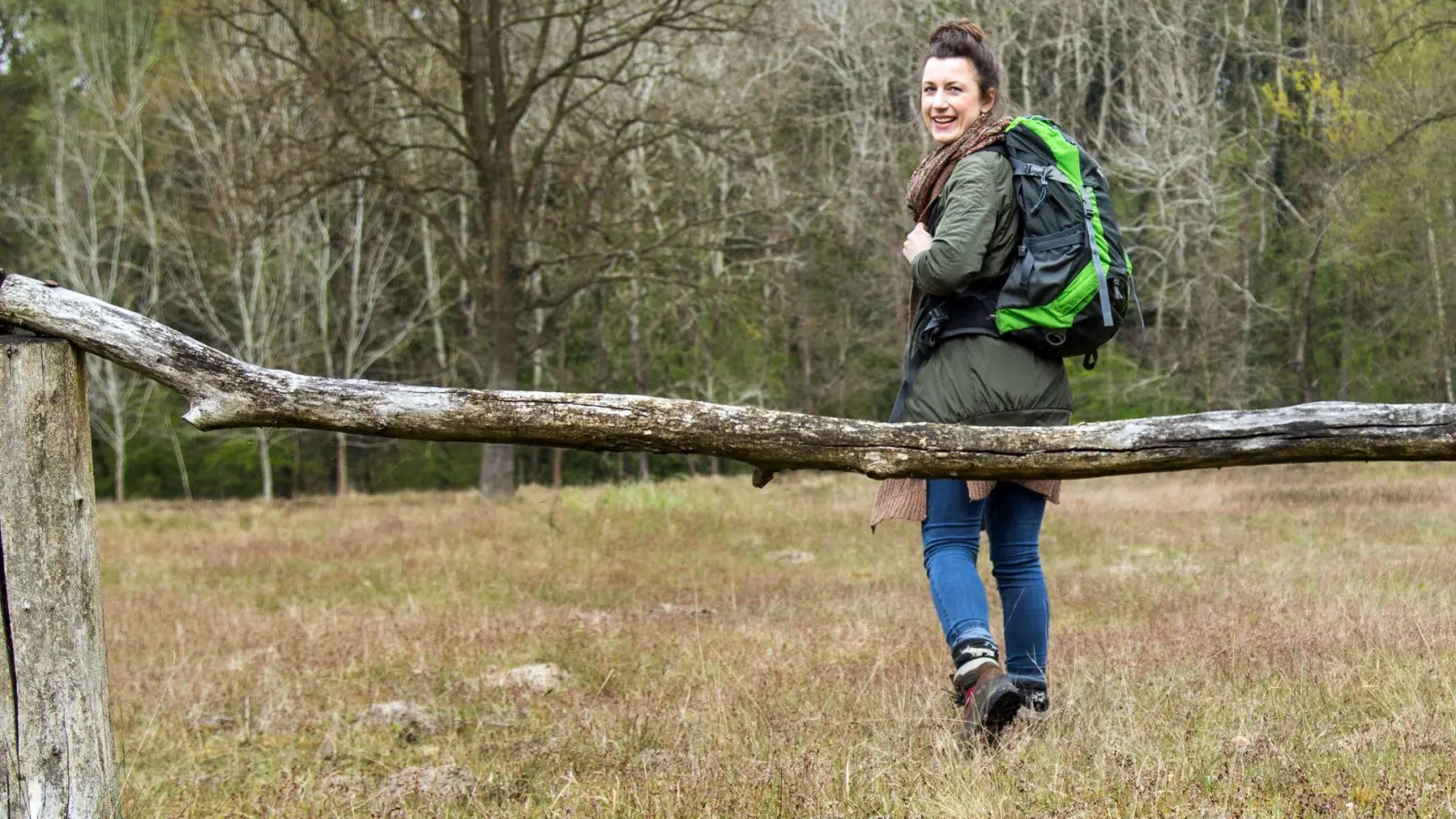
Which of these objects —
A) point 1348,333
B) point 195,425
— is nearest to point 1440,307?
point 1348,333

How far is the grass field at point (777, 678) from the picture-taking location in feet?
10.0

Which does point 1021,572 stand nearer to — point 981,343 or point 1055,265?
point 981,343

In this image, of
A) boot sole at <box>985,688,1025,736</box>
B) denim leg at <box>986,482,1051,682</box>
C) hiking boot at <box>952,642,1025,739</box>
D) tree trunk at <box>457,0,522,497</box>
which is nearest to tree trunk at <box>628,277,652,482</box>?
tree trunk at <box>457,0,522,497</box>

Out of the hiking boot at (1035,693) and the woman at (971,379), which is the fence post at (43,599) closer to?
the woman at (971,379)

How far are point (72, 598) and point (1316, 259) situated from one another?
25.8 m

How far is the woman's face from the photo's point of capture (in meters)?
3.64

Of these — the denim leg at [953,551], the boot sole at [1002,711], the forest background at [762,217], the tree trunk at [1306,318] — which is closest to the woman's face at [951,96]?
the denim leg at [953,551]

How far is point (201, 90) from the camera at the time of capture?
2689 centimetres

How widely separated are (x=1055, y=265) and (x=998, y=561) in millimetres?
930

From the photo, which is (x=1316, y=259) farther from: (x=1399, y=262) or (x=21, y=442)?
(x=21, y=442)

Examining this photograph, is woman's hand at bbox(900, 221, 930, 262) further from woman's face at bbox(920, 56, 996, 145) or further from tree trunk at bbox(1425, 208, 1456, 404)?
tree trunk at bbox(1425, 208, 1456, 404)

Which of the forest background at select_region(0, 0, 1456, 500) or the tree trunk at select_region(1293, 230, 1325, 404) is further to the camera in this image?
the tree trunk at select_region(1293, 230, 1325, 404)

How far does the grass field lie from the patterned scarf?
1595mm

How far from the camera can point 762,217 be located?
2019 cm
